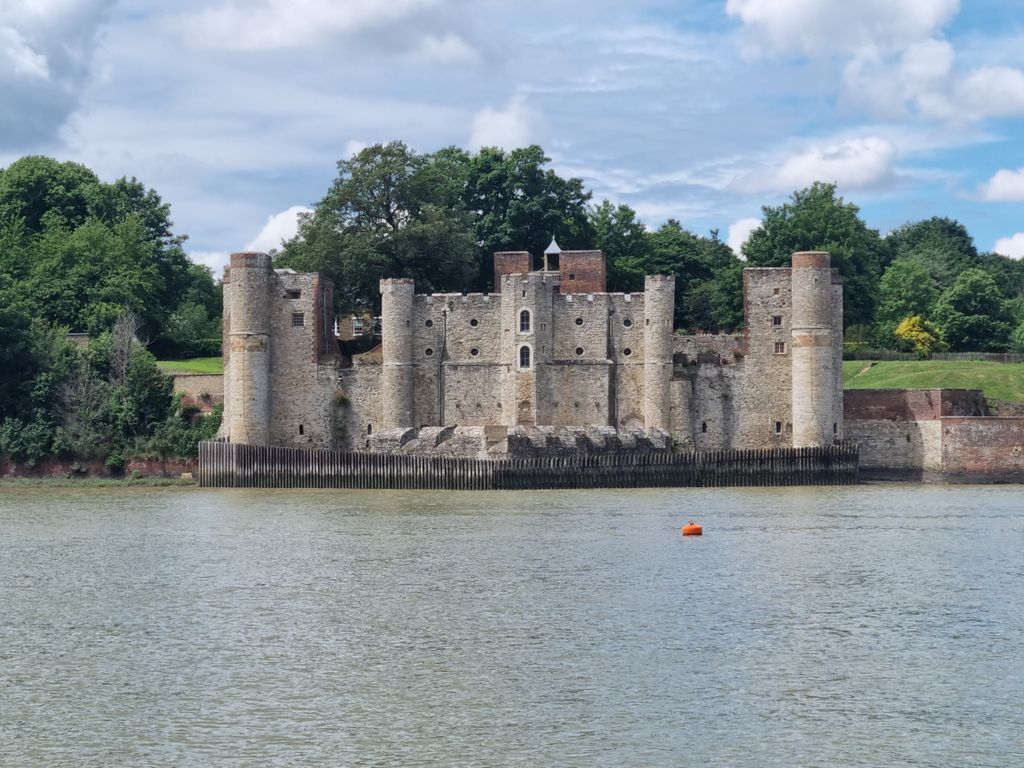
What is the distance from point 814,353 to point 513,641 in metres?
32.2

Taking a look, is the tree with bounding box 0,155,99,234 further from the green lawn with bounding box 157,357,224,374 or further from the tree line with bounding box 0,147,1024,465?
the green lawn with bounding box 157,357,224,374

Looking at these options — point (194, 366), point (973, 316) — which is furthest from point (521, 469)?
point (973, 316)

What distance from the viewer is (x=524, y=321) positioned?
53.7m

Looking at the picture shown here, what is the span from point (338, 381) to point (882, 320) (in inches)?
1319

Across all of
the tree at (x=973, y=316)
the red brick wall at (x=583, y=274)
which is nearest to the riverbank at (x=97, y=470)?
the red brick wall at (x=583, y=274)

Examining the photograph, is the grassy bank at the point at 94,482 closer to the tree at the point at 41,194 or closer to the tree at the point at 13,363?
the tree at the point at 13,363

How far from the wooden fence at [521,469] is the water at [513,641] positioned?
8862mm

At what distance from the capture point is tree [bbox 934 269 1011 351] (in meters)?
73.3

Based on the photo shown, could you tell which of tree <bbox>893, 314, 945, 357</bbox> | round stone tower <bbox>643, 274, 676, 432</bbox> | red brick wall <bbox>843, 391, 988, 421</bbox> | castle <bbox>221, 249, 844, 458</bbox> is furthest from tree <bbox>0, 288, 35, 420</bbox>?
tree <bbox>893, 314, 945, 357</bbox>

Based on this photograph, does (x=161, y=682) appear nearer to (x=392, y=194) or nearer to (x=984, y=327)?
(x=392, y=194)

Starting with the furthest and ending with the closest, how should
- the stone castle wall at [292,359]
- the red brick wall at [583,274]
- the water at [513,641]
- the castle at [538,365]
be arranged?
the red brick wall at [583,274]
the stone castle wall at [292,359]
the castle at [538,365]
the water at [513,641]

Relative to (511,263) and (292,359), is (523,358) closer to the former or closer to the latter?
(511,263)

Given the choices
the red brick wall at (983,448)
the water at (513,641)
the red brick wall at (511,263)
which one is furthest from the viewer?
the red brick wall at (511,263)

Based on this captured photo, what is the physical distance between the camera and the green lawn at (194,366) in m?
60.5
